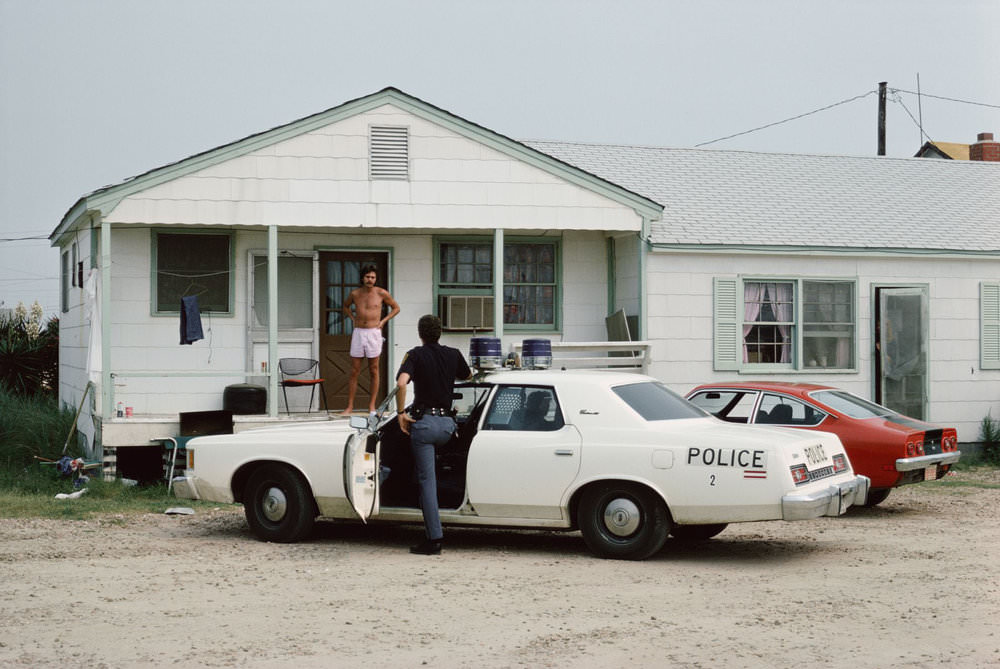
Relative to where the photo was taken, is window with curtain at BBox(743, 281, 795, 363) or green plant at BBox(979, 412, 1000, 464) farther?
green plant at BBox(979, 412, 1000, 464)

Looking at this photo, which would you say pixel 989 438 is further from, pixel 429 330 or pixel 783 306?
pixel 429 330

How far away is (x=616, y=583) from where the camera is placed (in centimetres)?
830

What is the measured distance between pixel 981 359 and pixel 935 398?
3.34 feet

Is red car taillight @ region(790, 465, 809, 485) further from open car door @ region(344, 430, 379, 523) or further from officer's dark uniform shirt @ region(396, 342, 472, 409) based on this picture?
open car door @ region(344, 430, 379, 523)

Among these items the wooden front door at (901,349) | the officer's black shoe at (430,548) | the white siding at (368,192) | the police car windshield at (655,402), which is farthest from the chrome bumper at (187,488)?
the wooden front door at (901,349)

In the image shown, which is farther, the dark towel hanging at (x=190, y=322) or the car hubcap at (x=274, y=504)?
the dark towel hanging at (x=190, y=322)

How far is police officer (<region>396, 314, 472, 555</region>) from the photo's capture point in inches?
373

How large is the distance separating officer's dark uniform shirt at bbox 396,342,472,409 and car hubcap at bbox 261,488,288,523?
143cm

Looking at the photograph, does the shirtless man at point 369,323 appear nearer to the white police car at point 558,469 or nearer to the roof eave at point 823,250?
the roof eave at point 823,250

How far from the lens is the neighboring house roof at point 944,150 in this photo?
44.5 m

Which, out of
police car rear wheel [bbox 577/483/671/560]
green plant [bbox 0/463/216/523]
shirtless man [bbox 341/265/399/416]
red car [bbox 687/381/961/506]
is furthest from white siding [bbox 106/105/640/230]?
police car rear wheel [bbox 577/483/671/560]

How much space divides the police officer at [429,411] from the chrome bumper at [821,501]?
265cm

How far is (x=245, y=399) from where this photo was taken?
1542 cm

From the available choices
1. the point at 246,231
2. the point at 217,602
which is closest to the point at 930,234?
the point at 246,231
